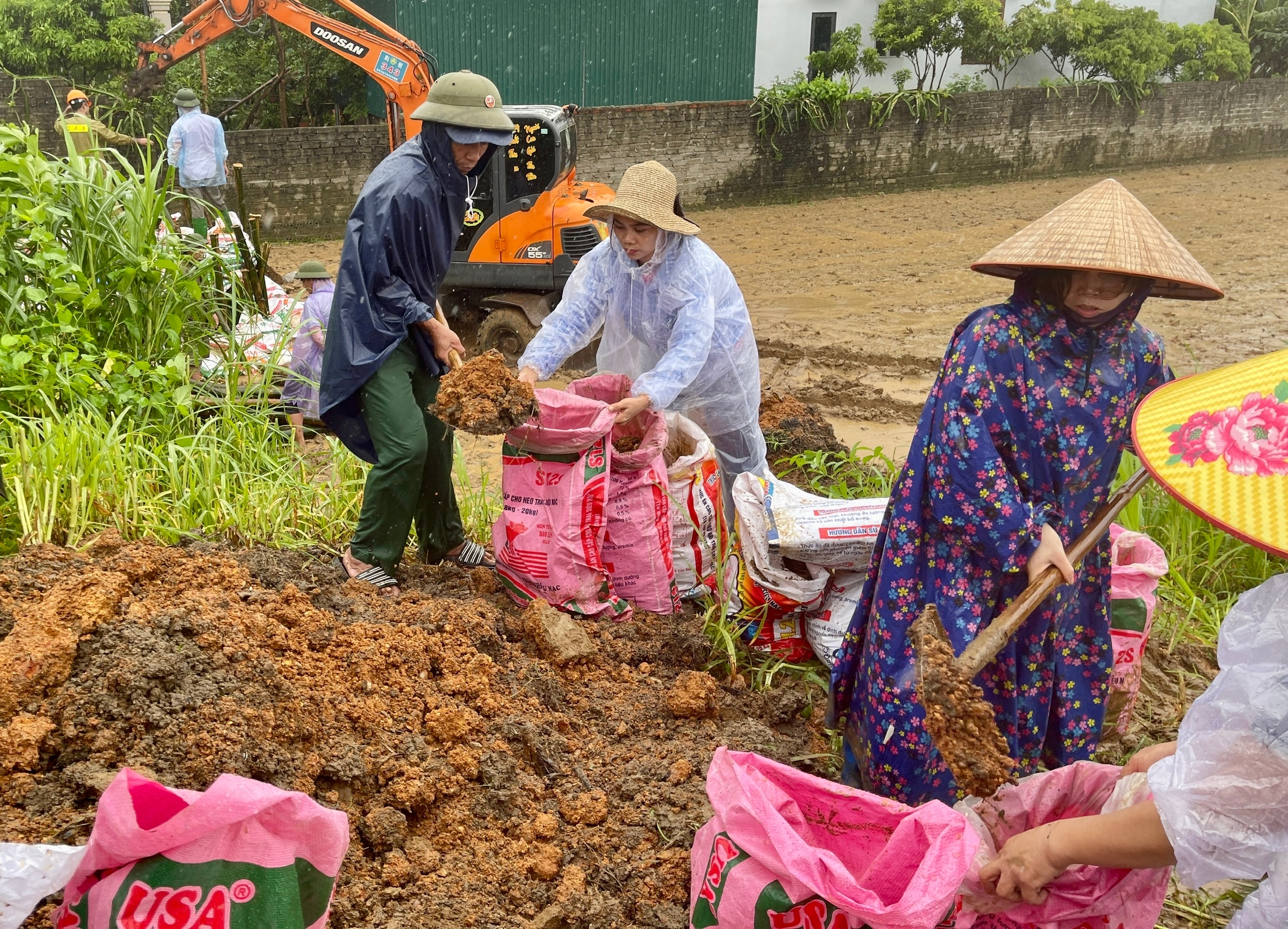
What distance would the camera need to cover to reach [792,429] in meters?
5.48

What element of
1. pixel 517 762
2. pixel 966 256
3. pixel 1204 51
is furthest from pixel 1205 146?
pixel 517 762

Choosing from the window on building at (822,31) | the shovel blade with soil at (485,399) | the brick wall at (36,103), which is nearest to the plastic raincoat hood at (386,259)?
the shovel blade with soil at (485,399)

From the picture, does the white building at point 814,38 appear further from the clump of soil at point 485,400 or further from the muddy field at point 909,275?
the clump of soil at point 485,400

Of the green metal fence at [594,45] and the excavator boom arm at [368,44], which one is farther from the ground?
the green metal fence at [594,45]

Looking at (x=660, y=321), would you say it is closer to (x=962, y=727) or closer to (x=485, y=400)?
(x=485, y=400)

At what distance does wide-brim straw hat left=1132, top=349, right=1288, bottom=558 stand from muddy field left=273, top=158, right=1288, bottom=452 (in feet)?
14.8

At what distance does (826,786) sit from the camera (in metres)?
2.15

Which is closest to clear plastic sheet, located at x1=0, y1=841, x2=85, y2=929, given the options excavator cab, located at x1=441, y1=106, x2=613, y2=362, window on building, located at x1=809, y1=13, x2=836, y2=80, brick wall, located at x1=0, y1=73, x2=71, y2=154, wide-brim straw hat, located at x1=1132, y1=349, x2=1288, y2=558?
wide-brim straw hat, located at x1=1132, y1=349, x2=1288, y2=558

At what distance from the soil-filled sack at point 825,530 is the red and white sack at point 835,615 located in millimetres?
64

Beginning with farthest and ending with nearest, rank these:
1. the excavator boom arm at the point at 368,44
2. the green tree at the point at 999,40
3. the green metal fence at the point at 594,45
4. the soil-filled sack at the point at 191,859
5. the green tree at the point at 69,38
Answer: the green tree at the point at 999,40
the green metal fence at the point at 594,45
the green tree at the point at 69,38
the excavator boom arm at the point at 368,44
the soil-filled sack at the point at 191,859

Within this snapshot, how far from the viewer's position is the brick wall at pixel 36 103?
10758 millimetres

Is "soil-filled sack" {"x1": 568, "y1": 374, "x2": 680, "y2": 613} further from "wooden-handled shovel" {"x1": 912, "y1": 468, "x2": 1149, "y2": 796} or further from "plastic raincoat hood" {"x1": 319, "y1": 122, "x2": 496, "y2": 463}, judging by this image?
"wooden-handled shovel" {"x1": 912, "y1": 468, "x2": 1149, "y2": 796}

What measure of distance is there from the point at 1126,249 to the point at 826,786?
1285 mm

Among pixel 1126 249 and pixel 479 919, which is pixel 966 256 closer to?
pixel 1126 249
